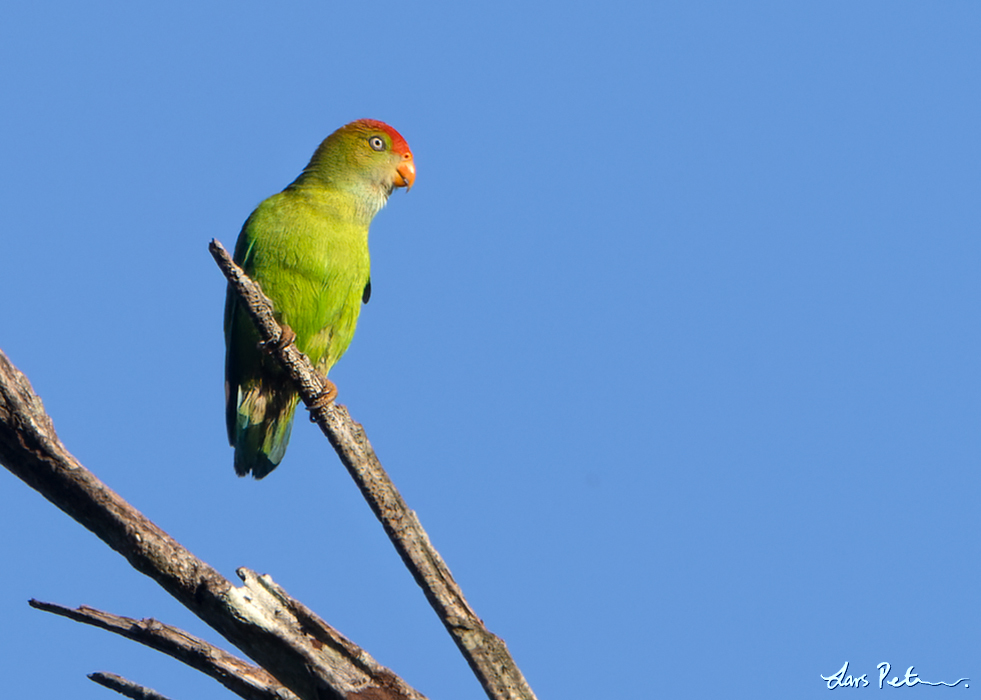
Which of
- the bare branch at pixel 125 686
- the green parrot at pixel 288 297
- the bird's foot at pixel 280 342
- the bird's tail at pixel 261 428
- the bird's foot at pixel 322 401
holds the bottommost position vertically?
the bare branch at pixel 125 686

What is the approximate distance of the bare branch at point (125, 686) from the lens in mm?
4461

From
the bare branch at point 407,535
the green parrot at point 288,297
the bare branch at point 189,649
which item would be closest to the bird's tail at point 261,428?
the green parrot at point 288,297

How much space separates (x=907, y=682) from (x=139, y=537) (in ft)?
15.7

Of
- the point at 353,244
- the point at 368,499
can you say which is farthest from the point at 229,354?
the point at 368,499

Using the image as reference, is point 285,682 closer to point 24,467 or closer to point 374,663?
point 374,663

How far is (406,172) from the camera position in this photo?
8.30 meters

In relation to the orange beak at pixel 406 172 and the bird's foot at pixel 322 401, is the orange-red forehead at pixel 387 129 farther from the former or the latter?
the bird's foot at pixel 322 401

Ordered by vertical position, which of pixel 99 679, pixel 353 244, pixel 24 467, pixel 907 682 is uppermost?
pixel 353 244

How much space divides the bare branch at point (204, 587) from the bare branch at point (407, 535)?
368 millimetres

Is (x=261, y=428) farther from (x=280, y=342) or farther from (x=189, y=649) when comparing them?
(x=189, y=649)

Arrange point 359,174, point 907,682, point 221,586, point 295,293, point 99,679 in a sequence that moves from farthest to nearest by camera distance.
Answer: point 359,174 < point 295,293 < point 907,682 < point 99,679 < point 221,586

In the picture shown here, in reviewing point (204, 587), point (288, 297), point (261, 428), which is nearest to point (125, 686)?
point (204, 587)

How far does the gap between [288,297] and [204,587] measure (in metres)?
3.10

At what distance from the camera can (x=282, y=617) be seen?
417 centimetres
